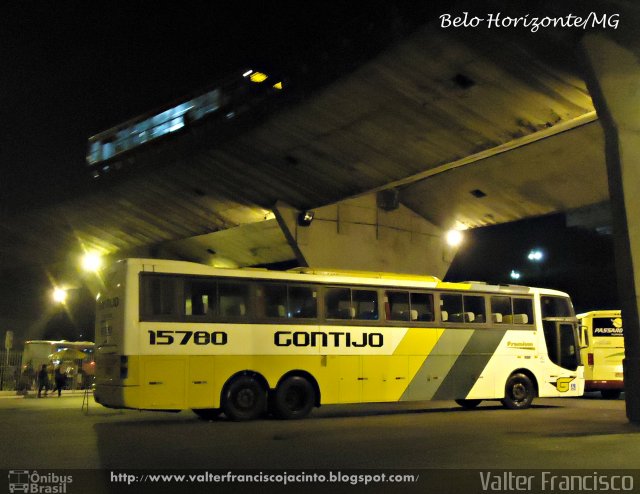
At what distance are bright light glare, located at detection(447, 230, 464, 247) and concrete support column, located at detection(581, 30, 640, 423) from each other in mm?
17154

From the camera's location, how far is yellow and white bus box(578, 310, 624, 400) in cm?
2419

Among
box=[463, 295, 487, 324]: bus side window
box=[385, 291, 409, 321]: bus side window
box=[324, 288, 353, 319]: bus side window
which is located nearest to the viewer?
box=[324, 288, 353, 319]: bus side window

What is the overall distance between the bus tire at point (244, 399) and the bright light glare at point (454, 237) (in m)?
18.0

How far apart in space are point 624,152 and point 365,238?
15.9m

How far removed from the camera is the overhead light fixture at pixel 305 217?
1131 inches

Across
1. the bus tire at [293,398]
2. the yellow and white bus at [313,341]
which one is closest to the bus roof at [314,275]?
the yellow and white bus at [313,341]

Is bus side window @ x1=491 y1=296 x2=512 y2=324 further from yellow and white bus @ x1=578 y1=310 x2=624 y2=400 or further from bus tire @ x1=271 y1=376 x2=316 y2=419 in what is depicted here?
yellow and white bus @ x1=578 y1=310 x2=624 y2=400

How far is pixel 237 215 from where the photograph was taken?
3136cm

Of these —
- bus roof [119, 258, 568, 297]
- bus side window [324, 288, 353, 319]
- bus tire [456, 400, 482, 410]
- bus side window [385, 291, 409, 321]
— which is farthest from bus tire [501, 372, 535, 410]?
bus side window [324, 288, 353, 319]

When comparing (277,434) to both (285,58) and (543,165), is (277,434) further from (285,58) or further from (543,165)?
(543,165)

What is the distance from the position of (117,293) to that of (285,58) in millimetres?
11057

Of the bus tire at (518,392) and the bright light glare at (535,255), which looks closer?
the bus tire at (518,392)

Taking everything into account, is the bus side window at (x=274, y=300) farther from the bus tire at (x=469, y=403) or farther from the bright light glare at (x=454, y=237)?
the bright light glare at (x=454, y=237)

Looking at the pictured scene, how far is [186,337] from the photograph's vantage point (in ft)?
49.7
